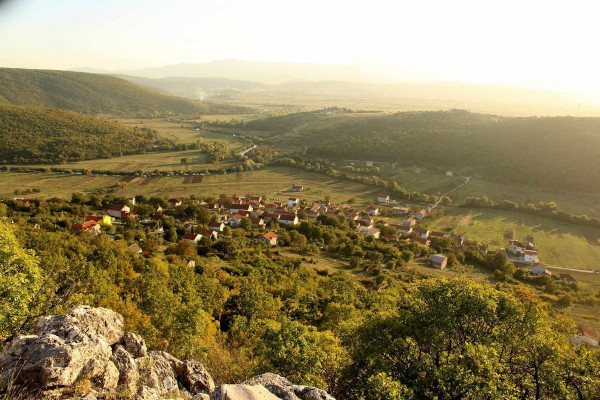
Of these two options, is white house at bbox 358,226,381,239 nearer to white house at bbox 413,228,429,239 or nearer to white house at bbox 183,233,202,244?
white house at bbox 413,228,429,239

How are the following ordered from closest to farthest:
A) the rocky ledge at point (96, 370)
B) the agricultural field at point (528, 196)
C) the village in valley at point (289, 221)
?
the rocky ledge at point (96, 370) < the village in valley at point (289, 221) < the agricultural field at point (528, 196)

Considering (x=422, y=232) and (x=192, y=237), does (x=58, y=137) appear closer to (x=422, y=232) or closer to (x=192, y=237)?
(x=192, y=237)

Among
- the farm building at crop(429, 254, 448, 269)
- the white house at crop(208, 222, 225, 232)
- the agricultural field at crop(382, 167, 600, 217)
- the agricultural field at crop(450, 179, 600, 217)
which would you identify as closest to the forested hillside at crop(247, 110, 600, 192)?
the agricultural field at crop(450, 179, 600, 217)

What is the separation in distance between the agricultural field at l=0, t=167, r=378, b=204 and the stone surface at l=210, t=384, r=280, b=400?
183 ft

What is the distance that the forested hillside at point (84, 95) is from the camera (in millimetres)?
147000

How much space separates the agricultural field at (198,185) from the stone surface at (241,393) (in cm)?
5589

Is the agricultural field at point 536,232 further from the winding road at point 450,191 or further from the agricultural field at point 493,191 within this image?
the agricultural field at point 493,191

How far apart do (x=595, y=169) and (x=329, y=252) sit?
57.8m

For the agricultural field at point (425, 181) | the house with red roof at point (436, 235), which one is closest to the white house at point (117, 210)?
the house with red roof at point (436, 235)

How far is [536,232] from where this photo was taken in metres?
49.3

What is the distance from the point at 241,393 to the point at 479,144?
314 feet

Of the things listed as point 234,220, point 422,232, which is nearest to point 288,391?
point 234,220

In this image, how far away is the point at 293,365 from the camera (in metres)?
10.6

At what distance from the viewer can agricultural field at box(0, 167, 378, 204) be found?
Result: 6200 centimetres
